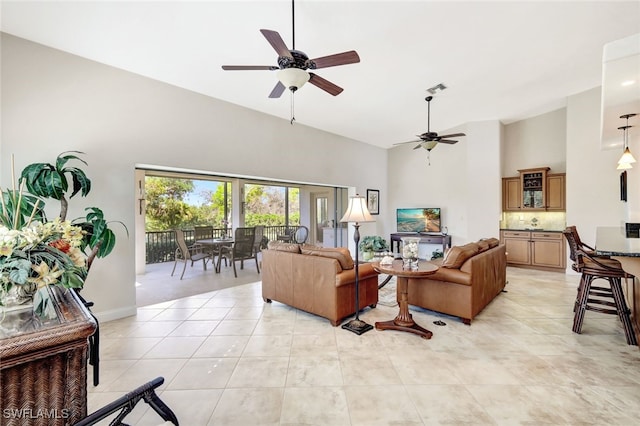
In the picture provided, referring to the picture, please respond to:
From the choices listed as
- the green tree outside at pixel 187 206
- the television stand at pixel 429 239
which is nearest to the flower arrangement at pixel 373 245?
the television stand at pixel 429 239

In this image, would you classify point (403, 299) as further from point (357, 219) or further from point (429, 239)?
point (429, 239)

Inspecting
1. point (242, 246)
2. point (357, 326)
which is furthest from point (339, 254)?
point (242, 246)

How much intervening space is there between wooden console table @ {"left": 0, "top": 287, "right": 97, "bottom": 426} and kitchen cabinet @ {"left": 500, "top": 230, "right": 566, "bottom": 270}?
7539 millimetres

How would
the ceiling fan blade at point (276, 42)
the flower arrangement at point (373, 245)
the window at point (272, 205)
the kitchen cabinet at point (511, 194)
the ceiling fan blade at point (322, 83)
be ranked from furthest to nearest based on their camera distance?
1. the window at point (272, 205)
2. the kitchen cabinet at point (511, 194)
3. the flower arrangement at point (373, 245)
4. the ceiling fan blade at point (322, 83)
5. the ceiling fan blade at point (276, 42)

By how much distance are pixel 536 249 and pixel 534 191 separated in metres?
1.33

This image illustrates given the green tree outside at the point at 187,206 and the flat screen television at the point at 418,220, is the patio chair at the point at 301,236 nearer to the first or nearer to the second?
the green tree outside at the point at 187,206

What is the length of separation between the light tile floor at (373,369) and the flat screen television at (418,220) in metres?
3.73

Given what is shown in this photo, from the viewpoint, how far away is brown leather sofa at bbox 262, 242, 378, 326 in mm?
3145

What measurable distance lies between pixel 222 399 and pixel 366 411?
1029 millimetres

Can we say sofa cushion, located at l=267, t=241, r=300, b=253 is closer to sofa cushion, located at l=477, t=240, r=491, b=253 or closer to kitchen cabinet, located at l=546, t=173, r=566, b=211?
sofa cushion, located at l=477, t=240, r=491, b=253

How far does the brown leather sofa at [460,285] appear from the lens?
315 cm

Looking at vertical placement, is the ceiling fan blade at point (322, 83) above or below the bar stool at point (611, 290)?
above

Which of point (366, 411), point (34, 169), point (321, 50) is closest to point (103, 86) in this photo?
point (34, 169)

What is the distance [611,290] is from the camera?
2.94 metres
